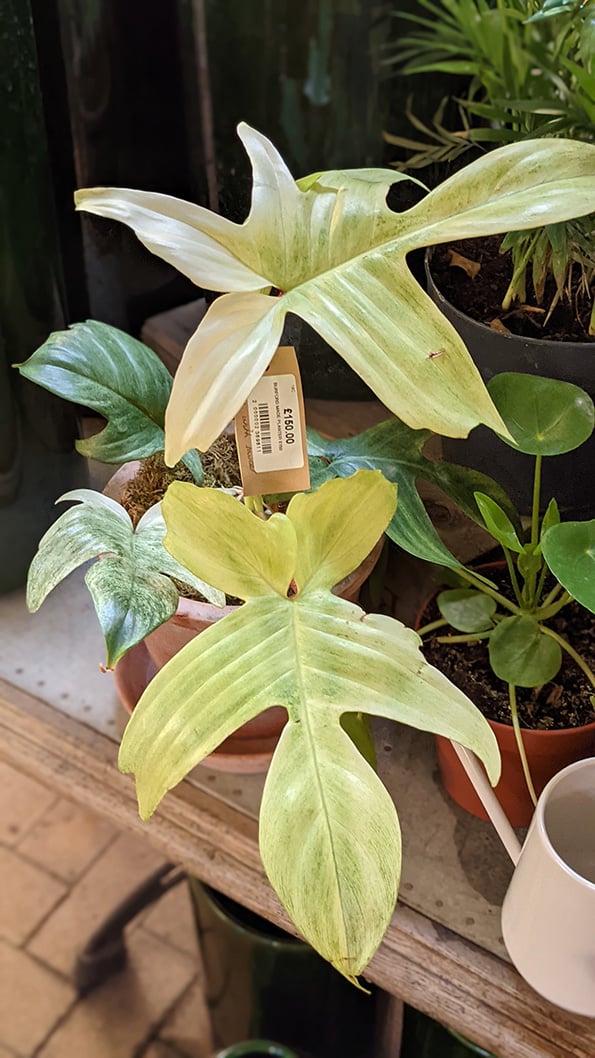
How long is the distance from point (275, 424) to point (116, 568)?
0.12 metres

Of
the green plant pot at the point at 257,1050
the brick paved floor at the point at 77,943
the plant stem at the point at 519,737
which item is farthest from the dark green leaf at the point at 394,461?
the brick paved floor at the point at 77,943

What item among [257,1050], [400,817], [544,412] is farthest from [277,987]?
[544,412]

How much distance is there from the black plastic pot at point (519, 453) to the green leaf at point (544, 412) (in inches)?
3.8

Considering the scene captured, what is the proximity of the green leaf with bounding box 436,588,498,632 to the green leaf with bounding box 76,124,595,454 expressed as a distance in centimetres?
22

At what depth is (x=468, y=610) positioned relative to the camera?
68cm

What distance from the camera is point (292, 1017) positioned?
1147mm

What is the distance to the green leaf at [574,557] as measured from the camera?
21.0 inches

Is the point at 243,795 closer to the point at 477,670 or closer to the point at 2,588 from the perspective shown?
the point at 477,670

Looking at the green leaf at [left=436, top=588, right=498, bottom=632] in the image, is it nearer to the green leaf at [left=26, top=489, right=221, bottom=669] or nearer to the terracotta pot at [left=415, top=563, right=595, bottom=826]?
the terracotta pot at [left=415, top=563, right=595, bottom=826]

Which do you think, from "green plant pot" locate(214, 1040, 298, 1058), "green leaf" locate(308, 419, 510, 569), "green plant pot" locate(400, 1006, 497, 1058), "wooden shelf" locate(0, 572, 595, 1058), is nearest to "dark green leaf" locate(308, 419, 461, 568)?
"green leaf" locate(308, 419, 510, 569)

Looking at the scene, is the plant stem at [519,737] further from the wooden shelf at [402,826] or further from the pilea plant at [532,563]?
the wooden shelf at [402,826]

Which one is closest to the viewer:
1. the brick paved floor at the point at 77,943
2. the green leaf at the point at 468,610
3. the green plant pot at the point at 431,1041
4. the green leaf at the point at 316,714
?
the green leaf at the point at 316,714

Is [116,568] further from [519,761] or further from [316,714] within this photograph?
[519,761]

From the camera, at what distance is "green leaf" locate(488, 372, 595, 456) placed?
1.98 ft
